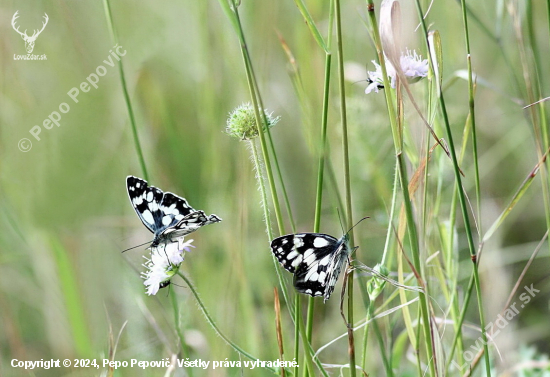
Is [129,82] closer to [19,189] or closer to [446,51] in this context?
[19,189]

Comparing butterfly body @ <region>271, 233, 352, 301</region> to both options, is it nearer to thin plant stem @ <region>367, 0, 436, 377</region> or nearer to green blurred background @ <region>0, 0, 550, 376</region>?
thin plant stem @ <region>367, 0, 436, 377</region>

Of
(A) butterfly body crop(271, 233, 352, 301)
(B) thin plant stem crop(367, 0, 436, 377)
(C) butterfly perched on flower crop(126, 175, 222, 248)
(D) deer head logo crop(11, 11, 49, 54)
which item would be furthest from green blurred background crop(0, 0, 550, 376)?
(B) thin plant stem crop(367, 0, 436, 377)

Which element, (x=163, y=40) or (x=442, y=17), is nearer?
(x=442, y=17)

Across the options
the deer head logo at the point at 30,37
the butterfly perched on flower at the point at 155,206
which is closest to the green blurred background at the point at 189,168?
the deer head logo at the point at 30,37

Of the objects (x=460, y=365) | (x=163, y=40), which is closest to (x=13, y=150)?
(x=163, y=40)

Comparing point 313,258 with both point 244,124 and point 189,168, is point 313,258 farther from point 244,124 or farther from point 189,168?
point 189,168

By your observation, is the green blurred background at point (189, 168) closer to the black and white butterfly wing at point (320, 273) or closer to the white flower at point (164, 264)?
the white flower at point (164, 264)
